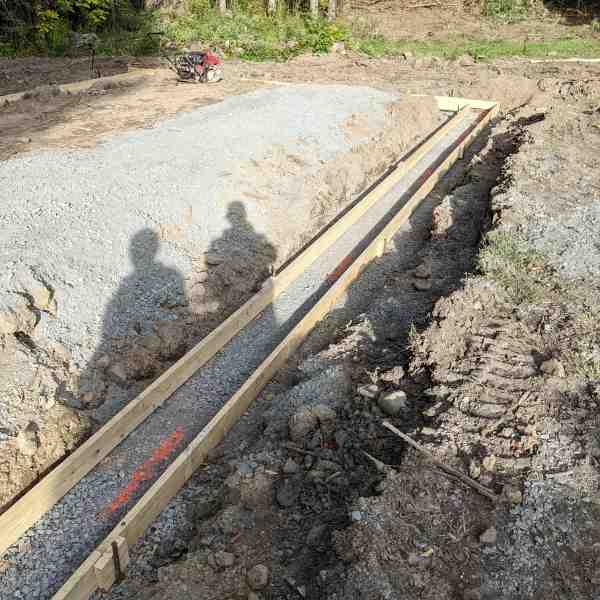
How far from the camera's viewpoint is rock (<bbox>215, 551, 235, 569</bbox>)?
4367mm

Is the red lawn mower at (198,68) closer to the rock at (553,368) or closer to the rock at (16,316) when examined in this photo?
the rock at (16,316)

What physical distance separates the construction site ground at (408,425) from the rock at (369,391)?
2 centimetres

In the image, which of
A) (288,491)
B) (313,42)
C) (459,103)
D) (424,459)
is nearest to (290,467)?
(288,491)

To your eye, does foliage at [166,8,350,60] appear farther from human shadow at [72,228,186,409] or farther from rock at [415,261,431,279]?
human shadow at [72,228,186,409]

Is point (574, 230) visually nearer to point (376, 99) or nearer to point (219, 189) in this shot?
point (219, 189)

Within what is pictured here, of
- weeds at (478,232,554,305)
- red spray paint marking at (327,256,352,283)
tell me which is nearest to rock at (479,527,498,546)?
weeds at (478,232,554,305)

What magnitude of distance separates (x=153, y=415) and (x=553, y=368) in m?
4.52

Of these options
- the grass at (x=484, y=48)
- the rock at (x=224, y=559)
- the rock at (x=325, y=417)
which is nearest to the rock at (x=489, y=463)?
the rock at (x=325, y=417)

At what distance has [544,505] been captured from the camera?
423 cm

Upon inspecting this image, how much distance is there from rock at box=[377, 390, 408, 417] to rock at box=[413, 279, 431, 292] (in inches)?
113

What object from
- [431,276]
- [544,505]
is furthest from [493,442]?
[431,276]

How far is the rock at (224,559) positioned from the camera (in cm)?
437

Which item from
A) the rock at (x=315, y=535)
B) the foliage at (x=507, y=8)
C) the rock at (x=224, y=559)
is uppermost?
the foliage at (x=507, y=8)

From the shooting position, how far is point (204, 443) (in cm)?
550
